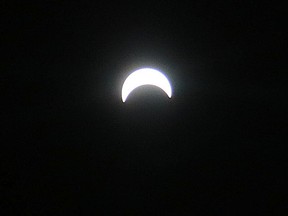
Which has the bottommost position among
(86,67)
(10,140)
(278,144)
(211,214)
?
(211,214)

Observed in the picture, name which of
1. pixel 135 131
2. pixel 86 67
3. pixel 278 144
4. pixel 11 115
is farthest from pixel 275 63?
pixel 11 115

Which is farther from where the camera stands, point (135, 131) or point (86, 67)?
point (86, 67)

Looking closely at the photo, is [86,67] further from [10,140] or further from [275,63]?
[275,63]

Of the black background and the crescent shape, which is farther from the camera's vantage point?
the black background

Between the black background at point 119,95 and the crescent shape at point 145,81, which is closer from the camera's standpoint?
the crescent shape at point 145,81
